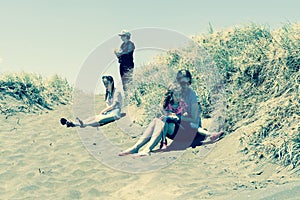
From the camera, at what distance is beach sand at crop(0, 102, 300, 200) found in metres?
7.30

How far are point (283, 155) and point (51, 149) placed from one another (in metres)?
5.76

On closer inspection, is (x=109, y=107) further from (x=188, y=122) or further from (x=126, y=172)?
(x=188, y=122)

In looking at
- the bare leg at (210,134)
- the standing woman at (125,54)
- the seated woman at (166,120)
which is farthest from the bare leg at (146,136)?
the standing woman at (125,54)

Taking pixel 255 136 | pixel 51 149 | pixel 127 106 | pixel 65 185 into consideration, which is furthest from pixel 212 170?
pixel 127 106

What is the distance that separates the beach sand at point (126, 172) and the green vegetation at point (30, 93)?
3.34m

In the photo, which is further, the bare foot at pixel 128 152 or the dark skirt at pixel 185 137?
the bare foot at pixel 128 152

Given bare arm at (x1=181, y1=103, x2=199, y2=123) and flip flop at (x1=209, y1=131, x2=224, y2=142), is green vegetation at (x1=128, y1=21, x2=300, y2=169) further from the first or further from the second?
bare arm at (x1=181, y1=103, x2=199, y2=123)

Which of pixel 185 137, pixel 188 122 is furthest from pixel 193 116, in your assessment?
pixel 185 137

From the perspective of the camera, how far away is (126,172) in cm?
901

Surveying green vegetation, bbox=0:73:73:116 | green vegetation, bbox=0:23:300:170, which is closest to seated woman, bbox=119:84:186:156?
green vegetation, bbox=0:23:300:170

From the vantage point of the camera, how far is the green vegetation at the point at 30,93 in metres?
15.6

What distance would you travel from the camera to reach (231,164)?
855 cm

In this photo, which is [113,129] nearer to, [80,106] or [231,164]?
[80,106]

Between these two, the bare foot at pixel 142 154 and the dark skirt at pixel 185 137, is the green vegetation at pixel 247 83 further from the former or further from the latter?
the bare foot at pixel 142 154
